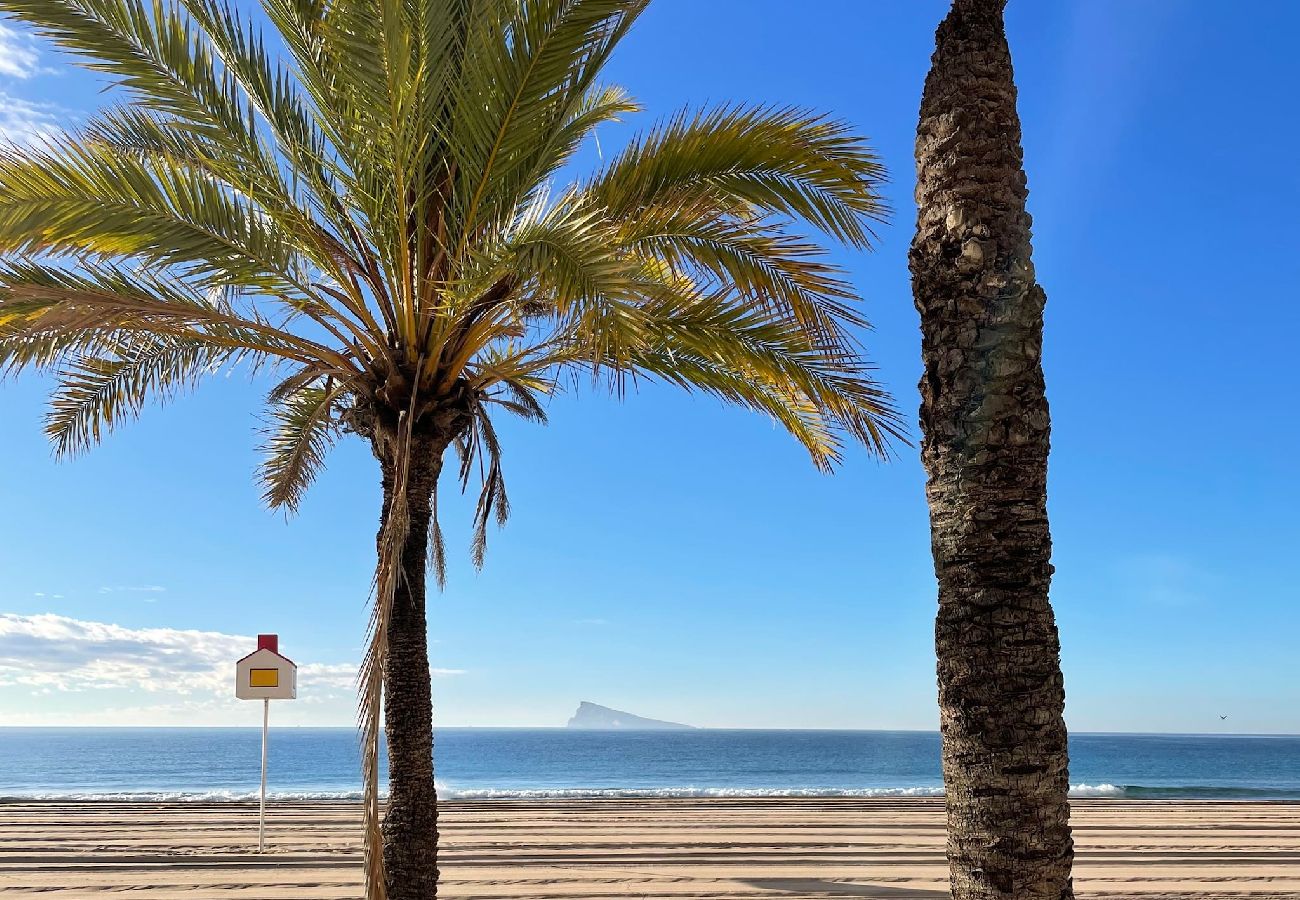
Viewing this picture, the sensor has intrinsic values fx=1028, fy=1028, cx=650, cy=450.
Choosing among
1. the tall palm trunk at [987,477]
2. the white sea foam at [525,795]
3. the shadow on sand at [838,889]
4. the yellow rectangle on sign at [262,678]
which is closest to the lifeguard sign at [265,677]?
the yellow rectangle on sign at [262,678]

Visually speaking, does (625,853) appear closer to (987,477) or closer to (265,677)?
(265,677)

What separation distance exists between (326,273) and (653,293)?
Answer: 282 centimetres

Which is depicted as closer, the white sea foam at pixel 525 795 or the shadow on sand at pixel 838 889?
the shadow on sand at pixel 838 889

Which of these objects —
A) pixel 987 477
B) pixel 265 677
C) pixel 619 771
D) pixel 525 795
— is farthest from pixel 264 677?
pixel 619 771

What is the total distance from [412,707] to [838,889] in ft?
13.4

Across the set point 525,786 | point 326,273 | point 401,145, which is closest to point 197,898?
point 326,273

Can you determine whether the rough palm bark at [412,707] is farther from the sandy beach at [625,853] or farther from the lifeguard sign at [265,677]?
the lifeguard sign at [265,677]

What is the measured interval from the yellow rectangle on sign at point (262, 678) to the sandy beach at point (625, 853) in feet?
5.42

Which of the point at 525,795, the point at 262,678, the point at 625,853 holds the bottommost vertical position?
the point at 525,795

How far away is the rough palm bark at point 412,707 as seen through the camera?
21.3 ft

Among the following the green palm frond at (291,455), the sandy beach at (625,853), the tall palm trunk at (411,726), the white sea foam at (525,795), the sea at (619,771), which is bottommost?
the sea at (619,771)

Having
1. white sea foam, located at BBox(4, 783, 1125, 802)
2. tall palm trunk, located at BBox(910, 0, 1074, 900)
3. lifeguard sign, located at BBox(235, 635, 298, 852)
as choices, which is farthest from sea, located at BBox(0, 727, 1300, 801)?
tall palm trunk, located at BBox(910, 0, 1074, 900)

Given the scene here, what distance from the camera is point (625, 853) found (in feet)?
34.0

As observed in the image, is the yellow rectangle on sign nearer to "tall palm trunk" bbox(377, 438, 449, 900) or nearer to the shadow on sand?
"tall palm trunk" bbox(377, 438, 449, 900)
